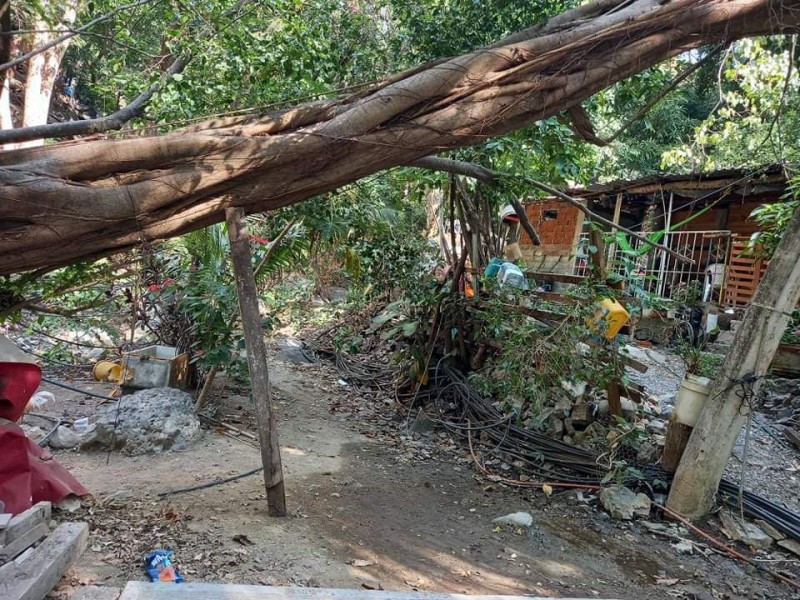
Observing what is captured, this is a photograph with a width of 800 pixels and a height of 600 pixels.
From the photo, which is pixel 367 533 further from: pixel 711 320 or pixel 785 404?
pixel 711 320

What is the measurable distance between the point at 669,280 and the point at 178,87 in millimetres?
9729

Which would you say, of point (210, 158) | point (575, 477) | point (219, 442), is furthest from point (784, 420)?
point (210, 158)

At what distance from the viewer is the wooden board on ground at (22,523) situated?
221cm

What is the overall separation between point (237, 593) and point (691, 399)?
3.66 meters

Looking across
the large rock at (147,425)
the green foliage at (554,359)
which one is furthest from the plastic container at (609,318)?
the large rock at (147,425)

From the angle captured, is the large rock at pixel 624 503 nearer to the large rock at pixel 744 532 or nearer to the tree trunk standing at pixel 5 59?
the large rock at pixel 744 532

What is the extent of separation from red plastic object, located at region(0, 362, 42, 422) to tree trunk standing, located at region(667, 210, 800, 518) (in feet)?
14.3

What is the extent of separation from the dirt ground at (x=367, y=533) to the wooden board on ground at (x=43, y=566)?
0.66ft

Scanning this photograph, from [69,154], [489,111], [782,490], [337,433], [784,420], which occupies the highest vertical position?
[489,111]

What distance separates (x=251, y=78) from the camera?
18.0 feet

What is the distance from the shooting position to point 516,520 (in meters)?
3.97

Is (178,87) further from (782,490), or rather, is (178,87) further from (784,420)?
(784,420)

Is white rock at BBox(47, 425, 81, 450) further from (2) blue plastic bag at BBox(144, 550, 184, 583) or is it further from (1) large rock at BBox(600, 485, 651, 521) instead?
(1) large rock at BBox(600, 485, 651, 521)

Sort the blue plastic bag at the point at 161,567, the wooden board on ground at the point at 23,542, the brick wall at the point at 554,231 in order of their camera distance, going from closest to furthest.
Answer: the wooden board on ground at the point at 23,542 → the blue plastic bag at the point at 161,567 → the brick wall at the point at 554,231
